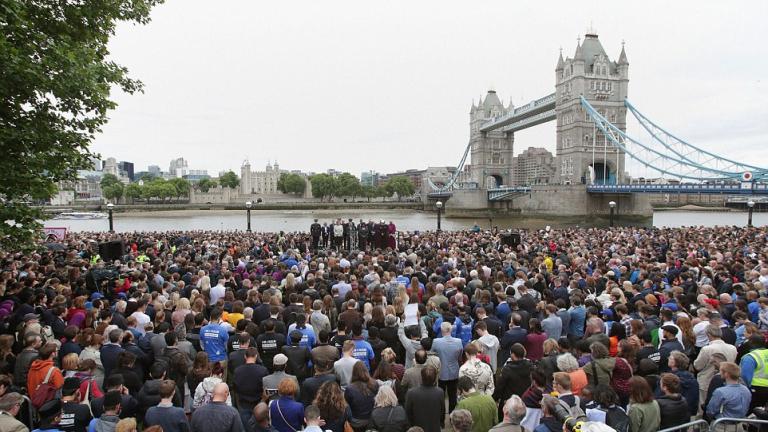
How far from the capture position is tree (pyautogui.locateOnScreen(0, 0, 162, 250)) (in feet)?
25.8

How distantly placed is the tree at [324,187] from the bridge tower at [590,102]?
71.3 meters

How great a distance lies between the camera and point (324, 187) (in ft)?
442

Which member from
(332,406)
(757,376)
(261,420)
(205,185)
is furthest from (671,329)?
(205,185)

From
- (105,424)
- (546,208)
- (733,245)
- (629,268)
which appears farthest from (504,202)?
(105,424)

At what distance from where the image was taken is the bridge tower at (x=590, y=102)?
240ft

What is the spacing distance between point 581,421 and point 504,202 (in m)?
89.2

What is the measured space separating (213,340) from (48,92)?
5.27m

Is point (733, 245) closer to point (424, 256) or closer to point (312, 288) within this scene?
point (424, 256)

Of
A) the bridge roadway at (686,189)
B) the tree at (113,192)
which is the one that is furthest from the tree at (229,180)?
the bridge roadway at (686,189)

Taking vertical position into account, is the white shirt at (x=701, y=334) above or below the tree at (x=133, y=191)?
below

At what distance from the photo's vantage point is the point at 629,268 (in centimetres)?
1346

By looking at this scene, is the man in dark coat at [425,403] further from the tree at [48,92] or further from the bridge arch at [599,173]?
the bridge arch at [599,173]

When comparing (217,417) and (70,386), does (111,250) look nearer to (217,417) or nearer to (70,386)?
(70,386)

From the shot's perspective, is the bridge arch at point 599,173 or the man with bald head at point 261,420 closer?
the man with bald head at point 261,420
